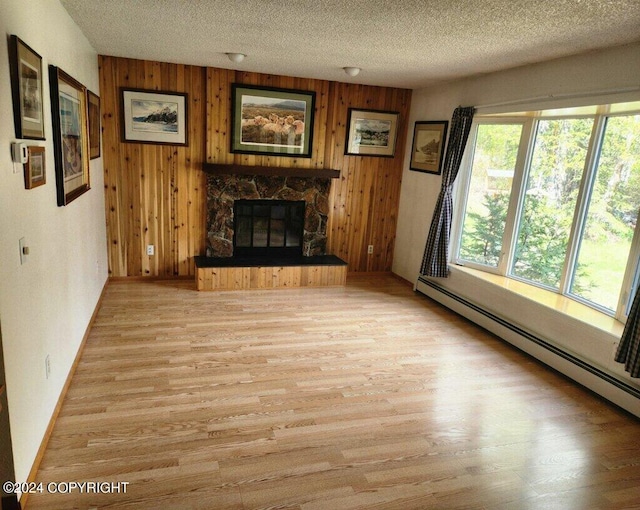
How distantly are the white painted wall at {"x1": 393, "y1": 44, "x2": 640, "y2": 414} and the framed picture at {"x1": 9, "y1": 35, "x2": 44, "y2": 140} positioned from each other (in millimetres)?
3447

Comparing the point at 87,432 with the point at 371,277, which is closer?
the point at 87,432

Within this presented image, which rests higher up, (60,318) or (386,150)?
(386,150)

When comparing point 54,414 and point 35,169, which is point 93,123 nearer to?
point 35,169

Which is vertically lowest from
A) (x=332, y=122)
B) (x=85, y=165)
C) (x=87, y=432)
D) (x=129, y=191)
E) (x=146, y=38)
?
(x=87, y=432)

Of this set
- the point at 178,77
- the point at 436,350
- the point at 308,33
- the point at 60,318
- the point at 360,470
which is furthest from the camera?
the point at 178,77

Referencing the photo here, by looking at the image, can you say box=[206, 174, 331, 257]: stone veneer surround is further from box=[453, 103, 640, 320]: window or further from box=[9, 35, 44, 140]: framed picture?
box=[9, 35, 44, 140]: framed picture

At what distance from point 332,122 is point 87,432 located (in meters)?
4.16

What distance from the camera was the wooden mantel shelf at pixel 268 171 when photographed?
16.2ft

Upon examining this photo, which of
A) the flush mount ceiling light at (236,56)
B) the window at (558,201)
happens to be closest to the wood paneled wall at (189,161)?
the flush mount ceiling light at (236,56)

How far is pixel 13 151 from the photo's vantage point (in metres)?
1.88

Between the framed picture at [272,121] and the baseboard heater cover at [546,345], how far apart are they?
2286mm

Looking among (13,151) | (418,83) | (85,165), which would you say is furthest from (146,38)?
(418,83)

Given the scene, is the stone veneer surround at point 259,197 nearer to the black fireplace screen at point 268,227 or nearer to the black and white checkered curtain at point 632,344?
the black fireplace screen at point 268,227

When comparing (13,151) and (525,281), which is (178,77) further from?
(525,281)
